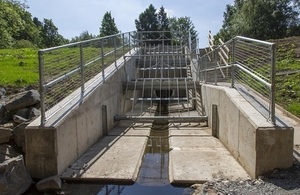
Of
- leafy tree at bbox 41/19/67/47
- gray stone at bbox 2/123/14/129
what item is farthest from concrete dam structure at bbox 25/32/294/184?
leafy tree at bbox 41/19/67/47

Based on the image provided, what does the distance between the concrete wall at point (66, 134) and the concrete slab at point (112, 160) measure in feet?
0.53

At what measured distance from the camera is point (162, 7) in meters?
71.4

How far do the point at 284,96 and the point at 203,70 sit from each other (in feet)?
8.74

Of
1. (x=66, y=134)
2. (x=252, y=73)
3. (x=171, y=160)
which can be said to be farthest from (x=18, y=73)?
(x=252, y=73)

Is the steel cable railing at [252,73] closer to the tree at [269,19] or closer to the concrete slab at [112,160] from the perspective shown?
the concrete slab at [112,160]

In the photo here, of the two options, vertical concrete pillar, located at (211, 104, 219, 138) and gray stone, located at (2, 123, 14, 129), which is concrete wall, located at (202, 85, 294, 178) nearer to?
vertical concrete pillar, located at (211, 104, 219, 138)

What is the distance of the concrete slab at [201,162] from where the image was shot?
16.2 ft

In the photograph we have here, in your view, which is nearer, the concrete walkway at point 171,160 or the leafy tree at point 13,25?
the concrete walkway at point 171,160

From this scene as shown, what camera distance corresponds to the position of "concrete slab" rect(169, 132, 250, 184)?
16.2 ft

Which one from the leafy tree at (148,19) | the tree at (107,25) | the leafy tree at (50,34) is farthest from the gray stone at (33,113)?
the tree at (107,25)

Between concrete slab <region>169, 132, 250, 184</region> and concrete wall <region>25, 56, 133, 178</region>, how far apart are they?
1667mm

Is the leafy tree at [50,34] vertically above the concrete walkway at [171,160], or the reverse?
the leafy tree at [50,34]

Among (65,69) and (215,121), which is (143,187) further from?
(215,121)

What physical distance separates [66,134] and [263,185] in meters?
3.03
